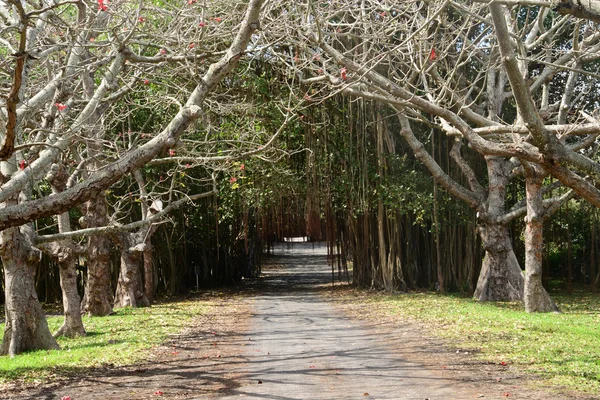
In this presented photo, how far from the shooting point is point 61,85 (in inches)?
408

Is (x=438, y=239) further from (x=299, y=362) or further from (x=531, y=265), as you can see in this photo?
(x=299, y=362)

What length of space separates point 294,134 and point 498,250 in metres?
5.73

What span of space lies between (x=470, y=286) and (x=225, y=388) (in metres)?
12.8

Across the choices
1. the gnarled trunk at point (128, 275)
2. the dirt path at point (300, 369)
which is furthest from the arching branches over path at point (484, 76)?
the gnarled trunk at point (128, 275)

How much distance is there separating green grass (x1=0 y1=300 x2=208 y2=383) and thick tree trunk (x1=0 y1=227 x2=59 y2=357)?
0.23 metres

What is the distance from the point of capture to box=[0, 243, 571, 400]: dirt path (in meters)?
7.39

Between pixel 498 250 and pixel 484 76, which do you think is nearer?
pixel 484 76

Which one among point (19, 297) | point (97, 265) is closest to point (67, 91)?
point (19, 297)

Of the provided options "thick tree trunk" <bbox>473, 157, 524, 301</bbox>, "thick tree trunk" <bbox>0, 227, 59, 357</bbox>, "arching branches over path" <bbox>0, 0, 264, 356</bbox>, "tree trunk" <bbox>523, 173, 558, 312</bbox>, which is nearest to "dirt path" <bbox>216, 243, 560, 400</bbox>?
"arching branches over path" <bbox>0, 0, 264, 356</bbox>

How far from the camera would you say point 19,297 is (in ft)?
33.3

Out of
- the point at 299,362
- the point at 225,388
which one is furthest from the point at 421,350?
the point at 225,388

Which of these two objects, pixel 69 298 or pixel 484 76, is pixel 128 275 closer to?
pixel 69 298

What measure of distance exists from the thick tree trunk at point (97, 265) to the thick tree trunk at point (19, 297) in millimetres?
4017

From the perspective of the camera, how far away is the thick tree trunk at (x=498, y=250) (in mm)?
Answer: 16766
